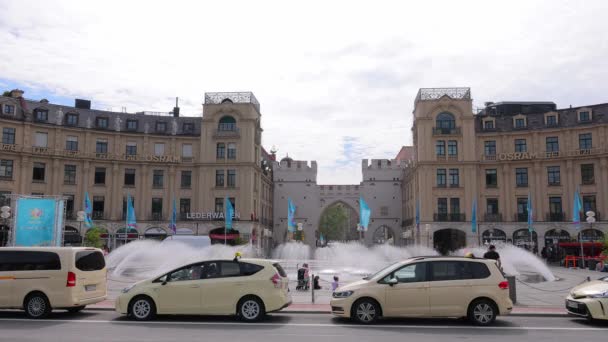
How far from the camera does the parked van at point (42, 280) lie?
14.1 meters

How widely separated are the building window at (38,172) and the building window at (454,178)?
144ft

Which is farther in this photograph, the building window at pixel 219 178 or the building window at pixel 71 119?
the building window at pixel 219 178

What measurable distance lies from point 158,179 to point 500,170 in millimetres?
38390

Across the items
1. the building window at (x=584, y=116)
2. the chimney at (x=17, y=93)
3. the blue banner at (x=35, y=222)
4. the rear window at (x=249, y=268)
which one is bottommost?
the rear window at (x=249, y=268)

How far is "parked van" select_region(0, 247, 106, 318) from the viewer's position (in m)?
14.1

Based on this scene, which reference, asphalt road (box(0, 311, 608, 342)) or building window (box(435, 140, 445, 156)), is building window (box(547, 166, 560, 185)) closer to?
building window (box(435, 140, 445, 156))

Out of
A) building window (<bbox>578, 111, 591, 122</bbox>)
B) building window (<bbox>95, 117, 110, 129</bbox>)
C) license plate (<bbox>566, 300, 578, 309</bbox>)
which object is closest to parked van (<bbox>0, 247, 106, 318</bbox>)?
license plate (<bbox>566, 300, 578, 309</bbox>)

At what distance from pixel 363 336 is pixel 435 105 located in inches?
1854

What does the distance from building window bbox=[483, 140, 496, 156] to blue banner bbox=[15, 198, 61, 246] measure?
143 feet

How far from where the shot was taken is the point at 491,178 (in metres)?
55.9

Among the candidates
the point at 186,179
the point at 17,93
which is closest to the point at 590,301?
the point at 186,179

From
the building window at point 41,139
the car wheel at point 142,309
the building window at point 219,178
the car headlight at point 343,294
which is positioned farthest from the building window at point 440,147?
the car wheel at point 142,309

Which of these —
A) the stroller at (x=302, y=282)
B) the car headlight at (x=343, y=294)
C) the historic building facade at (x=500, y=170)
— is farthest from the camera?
the historic building facade at (x=500, y=170)

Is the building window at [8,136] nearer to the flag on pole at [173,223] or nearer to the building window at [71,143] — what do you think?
the building window at [71,143]
